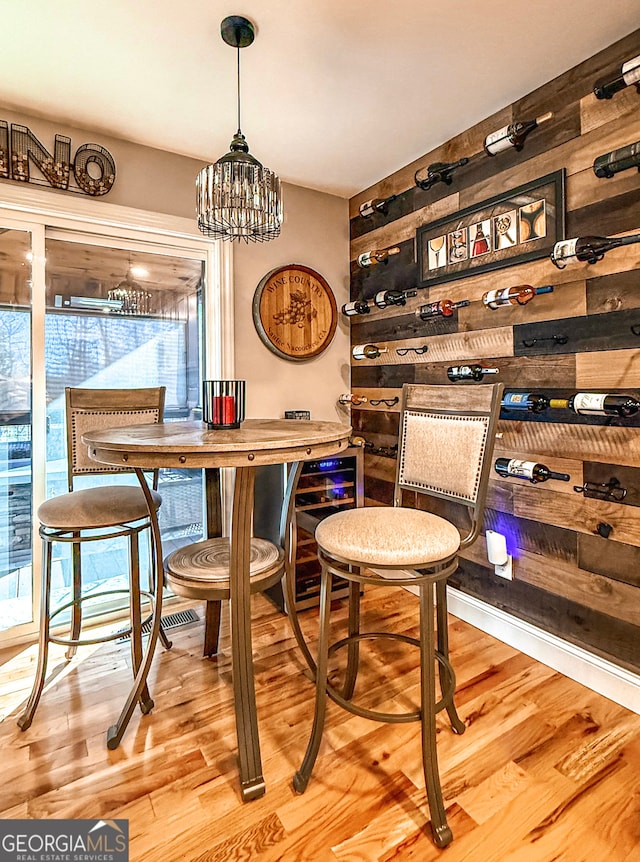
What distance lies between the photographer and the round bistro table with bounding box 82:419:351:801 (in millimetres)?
1295

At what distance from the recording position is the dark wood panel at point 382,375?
2844mm

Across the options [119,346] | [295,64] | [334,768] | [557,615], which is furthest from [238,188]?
[557,615]

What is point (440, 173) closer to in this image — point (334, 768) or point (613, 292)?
point (613, 292)

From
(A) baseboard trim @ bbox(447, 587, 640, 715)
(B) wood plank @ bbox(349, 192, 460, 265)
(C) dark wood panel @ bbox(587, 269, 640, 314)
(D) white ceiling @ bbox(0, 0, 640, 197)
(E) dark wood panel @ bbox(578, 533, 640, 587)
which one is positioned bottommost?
(A) baseboard trim @ bbox(447, 587, 640, 715)

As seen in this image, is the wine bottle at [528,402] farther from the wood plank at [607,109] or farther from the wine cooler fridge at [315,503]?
the wood plank at [607,109]

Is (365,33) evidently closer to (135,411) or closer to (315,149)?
(315,149)

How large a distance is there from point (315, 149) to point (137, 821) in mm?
2987

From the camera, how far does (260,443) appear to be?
51.6 inches

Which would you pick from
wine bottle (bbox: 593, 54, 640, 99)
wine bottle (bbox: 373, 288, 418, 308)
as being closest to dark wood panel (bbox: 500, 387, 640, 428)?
wine bottle (bbox: 373, 288, 418, 308)

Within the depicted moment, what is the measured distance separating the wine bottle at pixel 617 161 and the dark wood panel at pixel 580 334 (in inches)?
20.4

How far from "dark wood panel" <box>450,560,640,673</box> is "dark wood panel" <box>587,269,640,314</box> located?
1.22 metres

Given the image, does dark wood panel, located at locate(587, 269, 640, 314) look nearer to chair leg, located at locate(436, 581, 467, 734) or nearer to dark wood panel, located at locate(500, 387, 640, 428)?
dark wood panel, located at locate(500, 387, 640, 428)

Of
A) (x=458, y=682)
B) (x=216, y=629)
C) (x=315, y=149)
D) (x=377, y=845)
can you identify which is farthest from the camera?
(x=315, y=149)

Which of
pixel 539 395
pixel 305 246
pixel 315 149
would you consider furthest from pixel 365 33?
pixel 539 395
